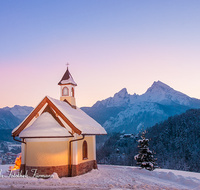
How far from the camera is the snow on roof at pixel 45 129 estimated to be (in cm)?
1200

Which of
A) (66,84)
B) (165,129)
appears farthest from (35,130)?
(165,129)

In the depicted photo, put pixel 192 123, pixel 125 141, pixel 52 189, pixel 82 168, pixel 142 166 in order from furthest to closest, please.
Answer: pixel 125 141 → pixel 192 123 → pixel 142 166 → pixel 82 168 → pixel 52 189

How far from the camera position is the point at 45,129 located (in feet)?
39.7

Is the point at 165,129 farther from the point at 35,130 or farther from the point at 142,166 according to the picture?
the point at 35,130

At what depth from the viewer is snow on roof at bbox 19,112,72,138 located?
1200 cm

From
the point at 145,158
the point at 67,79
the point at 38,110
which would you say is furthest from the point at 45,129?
the point at 145,158

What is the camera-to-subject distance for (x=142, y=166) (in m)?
17.3

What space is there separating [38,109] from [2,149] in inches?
5413

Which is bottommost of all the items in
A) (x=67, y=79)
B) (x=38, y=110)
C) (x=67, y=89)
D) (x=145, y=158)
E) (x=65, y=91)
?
(x=145, y=158)

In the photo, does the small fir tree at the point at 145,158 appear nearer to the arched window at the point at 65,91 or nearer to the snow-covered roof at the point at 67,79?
the arched window at the point at 65,91

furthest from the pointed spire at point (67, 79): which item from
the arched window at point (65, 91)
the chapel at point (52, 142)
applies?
the chapel at point (52, 142)

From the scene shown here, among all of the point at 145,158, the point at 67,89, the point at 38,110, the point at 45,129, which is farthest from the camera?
the point at 67,89

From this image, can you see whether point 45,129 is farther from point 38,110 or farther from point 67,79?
point 67,79

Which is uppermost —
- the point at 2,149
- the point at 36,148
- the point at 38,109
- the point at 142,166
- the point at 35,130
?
the point at 38,109
